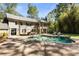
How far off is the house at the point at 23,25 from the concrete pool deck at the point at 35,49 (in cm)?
19

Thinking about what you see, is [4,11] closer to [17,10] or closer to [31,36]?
[17,10]

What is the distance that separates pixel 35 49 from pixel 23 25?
1.74 ft

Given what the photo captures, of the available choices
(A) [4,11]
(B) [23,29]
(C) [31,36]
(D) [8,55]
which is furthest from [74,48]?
(A) [4,11]

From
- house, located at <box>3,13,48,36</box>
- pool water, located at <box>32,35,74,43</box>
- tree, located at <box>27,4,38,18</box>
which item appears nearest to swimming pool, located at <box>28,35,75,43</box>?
pool water, located at <box>32,35,74,43</box>

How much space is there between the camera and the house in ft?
9.81

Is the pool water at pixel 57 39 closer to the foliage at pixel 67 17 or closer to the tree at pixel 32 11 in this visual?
the foliage at pixel 67 17

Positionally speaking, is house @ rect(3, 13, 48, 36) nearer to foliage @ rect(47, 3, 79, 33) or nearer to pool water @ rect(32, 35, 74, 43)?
pool water @ rect(32, 35, 74, 43)

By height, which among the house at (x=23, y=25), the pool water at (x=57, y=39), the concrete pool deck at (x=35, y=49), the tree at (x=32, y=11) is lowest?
the concrete pool deck at (x=35, y=49)

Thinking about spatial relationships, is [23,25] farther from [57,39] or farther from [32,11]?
[57,39]

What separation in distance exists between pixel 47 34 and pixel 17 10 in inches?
28.6

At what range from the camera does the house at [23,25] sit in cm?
299

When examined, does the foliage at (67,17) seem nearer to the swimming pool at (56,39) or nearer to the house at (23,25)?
the swimming pool at (56,39)

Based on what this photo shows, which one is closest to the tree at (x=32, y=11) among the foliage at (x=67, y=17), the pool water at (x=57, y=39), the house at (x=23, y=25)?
the house at (x=23, y=25)

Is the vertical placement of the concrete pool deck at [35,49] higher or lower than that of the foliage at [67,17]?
lower
